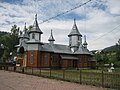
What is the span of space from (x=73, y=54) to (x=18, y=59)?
1376cm

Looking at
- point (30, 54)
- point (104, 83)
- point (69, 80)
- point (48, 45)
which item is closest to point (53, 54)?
point (48, 45)

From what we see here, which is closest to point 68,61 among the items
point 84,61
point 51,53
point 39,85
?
point 84,61

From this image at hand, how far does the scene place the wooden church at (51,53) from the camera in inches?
1738

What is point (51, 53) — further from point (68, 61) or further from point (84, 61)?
point (84, 61)

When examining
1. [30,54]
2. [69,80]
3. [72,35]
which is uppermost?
[72,35]

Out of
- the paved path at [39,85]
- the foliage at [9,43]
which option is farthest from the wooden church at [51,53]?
the paved path at [39,85]

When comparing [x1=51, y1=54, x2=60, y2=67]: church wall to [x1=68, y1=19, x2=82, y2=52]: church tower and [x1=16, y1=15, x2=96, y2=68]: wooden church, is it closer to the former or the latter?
[x1=16, y1=15, x2=96, y2=68]: wooden church

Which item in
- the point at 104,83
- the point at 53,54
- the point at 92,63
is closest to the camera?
the point at 104,83

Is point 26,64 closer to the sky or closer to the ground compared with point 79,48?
closer to the ground

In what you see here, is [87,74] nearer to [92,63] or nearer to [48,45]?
[48,45]

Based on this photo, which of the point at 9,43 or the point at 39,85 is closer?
the point at 39,85

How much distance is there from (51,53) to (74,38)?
10.2 meters

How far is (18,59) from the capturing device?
49406mm

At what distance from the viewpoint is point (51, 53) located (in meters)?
46.8
